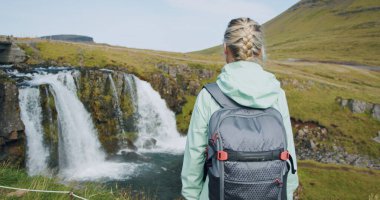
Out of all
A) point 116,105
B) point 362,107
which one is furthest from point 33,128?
point 362,107

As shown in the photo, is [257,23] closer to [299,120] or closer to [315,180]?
[315,180]

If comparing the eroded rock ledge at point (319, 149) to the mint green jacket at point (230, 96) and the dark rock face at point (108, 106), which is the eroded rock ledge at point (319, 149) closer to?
the dark rock face at point (108, 106)

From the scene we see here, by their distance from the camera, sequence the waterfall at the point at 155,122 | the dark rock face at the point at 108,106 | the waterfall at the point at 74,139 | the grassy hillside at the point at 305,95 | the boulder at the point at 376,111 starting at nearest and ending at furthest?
the waterfall at the point at 74,139
the dark rock face at the point at 108,106
the waterfall at the point at 155,122
the grassy hillside at the point at 305,95
the boulder at the point at 376,111

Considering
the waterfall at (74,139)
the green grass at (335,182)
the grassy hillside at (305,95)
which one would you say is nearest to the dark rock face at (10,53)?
the grassy hillside at (305,95)

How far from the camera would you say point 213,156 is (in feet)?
15.2

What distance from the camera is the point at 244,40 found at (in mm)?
4812

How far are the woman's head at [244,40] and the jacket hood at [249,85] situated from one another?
12 cm

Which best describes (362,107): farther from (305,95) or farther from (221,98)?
(221,98)

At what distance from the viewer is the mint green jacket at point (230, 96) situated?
4621 millimetres

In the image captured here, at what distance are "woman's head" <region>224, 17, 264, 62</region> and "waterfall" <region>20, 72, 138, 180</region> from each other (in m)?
29.2

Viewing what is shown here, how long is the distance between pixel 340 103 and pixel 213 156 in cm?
6261

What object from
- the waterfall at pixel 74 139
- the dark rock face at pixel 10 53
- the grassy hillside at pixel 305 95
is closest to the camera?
the waterfall at pixel 74 139

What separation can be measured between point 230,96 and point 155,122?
149ft

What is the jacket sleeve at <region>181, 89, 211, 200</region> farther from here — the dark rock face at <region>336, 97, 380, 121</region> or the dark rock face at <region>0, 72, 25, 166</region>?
the dark rock face at <region>336, 97, 380, 121</region>
